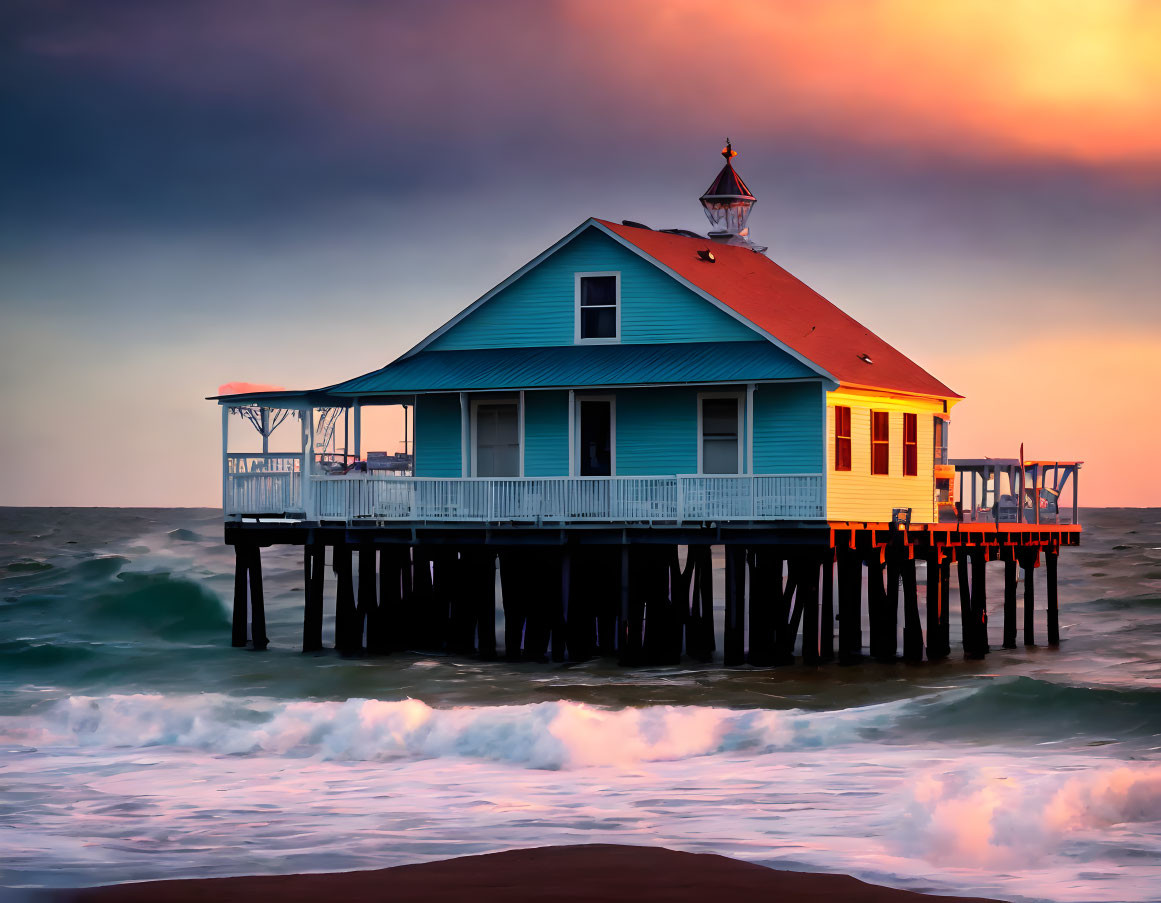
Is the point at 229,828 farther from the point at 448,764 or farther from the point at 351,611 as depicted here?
the point at 351,611

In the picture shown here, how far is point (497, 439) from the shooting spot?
3350cm

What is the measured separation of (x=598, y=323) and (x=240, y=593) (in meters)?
10.2

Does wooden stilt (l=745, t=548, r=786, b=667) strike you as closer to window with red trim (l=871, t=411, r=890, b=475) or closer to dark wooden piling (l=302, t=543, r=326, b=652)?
window with red trim (l=871, t=411, r=890, b=475)

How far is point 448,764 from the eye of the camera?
76.4 ft

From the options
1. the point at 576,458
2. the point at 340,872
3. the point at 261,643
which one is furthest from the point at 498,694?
the point at 340,872

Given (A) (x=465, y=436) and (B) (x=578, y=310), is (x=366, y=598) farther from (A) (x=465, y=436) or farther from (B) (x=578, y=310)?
(B) (x=578, y=310)

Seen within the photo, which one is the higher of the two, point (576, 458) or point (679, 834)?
point (576, 458)

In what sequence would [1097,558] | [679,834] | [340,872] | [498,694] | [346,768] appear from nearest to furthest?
[340,872]
[679,834]
[346,768]
[498,694]
[1097,558]

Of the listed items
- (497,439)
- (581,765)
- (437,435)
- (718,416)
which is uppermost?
(718,416)

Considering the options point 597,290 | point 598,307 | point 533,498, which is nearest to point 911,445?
point 598,307

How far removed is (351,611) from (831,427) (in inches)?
423

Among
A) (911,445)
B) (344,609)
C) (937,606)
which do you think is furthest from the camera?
(937,606)

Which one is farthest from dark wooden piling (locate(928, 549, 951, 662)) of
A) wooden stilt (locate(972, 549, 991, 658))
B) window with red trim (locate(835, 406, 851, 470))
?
window with red trim (locate(835, 406, 851, 470))

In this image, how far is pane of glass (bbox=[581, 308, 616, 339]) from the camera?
109 ft
